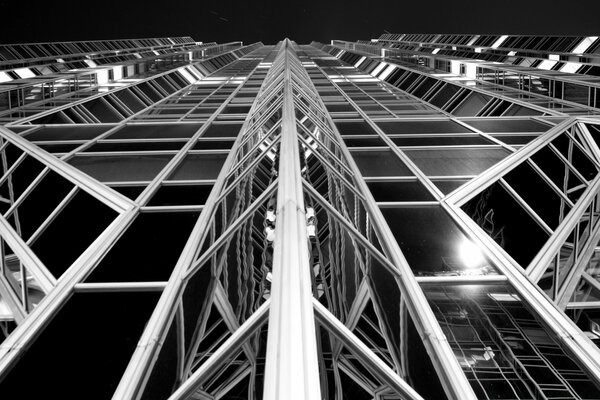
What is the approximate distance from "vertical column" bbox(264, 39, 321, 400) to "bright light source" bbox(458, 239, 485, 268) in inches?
134

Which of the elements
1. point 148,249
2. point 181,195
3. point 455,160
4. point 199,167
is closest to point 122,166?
point 199,167

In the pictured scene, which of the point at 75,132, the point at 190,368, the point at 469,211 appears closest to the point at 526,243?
Answer: the point at 469,211

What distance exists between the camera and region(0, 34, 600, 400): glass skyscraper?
646 cm

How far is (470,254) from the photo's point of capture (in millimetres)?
9234

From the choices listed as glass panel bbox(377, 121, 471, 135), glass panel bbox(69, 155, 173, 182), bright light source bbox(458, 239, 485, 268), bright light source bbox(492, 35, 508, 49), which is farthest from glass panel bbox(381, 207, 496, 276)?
bright light source bbox(492, 35, 508, 49)

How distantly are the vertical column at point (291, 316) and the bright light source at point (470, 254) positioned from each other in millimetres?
3392

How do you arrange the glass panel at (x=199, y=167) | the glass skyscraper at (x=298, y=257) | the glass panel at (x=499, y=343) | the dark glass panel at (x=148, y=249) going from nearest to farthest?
the glass skyscraper at (x=298, y=257) < the glass panel at (x=499, y=343) < the dark glass panel at (x=148, y=249) < the glass panel at (x=199, y=167)

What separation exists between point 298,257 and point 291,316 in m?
1.16

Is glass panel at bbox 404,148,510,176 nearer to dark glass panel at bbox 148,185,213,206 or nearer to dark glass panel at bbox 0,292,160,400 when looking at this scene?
dark glass panel at bbox 148,185,213,206

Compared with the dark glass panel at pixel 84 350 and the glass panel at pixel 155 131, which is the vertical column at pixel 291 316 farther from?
the glass panel at pixel 155 131

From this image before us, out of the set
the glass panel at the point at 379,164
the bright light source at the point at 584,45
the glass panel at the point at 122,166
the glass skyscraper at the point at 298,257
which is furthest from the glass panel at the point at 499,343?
the bright light source at the point at 584,45

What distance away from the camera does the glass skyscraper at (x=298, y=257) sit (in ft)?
21.2

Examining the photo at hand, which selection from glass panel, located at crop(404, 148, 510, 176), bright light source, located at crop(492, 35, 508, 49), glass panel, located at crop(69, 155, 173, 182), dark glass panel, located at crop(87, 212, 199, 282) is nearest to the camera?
dark glass panel, located at crop(87, 212, 199, 282)

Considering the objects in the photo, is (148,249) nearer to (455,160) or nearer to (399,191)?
(399,191)
